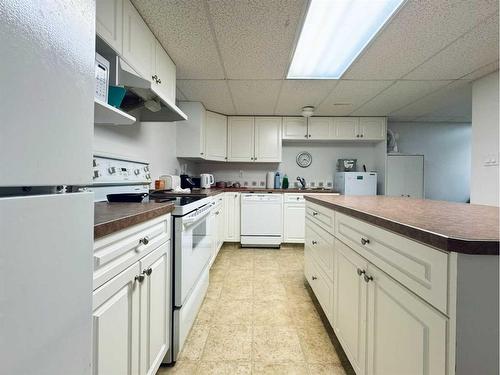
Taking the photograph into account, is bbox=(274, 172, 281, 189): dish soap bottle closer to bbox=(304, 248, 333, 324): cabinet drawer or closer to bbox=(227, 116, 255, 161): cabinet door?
bbox=(227, 116, 255, 161): cabinet door

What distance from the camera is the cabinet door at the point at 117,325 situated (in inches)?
26.8

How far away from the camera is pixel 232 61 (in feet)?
7.04

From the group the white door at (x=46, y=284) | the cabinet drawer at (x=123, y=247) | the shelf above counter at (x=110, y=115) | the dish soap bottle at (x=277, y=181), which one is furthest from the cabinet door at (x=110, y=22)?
the dish soap bottle at (x=277, y=181)

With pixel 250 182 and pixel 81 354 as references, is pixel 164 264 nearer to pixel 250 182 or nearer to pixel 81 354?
pixel 81 354

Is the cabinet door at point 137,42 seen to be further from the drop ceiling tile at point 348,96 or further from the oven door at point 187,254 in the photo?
the drop ceiling tile at point 348,96

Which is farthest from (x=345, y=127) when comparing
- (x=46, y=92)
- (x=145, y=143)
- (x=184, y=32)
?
(x=46, y=92)

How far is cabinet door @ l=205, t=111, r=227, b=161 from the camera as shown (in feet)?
11.8

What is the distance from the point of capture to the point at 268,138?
3.89 metres

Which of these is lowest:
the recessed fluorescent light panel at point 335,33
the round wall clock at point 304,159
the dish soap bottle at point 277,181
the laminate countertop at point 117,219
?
the laminate countertop at point 117,219

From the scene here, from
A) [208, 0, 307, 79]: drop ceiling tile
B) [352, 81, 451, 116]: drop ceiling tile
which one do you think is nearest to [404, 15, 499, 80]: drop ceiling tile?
[352, 81, 451, 116]: drop ceiling tile

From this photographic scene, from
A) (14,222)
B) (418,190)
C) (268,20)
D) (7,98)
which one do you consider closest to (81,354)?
(14,222)

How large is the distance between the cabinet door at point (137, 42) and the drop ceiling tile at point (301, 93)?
1.43 meters

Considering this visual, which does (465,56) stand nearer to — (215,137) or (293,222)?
(293,222)

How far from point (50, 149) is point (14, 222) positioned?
0.14 meters
